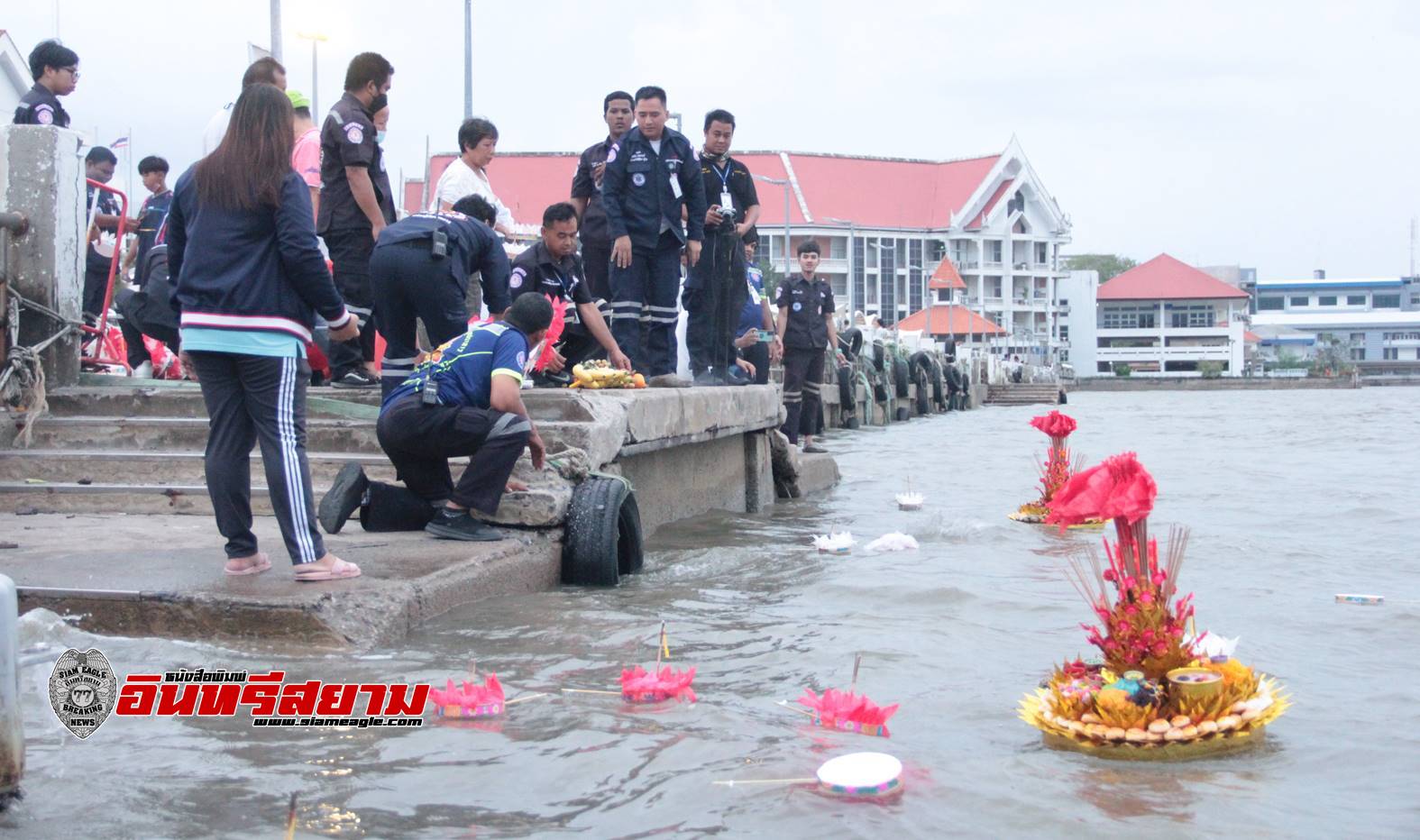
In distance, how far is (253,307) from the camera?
484 cm

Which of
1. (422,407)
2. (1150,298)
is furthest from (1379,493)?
(1150,298)

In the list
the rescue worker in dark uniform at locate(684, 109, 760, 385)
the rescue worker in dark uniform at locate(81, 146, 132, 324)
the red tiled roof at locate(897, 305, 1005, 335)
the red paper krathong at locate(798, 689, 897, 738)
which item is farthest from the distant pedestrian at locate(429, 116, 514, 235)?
the red tiled roof at locate(897, 305, 1005, 335)

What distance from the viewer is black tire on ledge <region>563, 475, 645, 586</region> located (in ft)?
20.5

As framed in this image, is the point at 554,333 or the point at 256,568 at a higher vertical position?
the point at 554,333

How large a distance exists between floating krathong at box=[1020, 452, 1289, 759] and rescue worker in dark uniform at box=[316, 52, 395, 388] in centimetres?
455

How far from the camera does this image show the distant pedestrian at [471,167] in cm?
827

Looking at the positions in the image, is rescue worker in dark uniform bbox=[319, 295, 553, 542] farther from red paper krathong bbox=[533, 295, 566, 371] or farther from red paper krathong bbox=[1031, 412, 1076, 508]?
red paper krathong bbox=[1031, 412, 1076, 508]

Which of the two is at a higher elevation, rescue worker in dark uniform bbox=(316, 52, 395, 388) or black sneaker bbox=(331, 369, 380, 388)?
rescue worker in dark uniform bbox=(316, 52, 395, 388)

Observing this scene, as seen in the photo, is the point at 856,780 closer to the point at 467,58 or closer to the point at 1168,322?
the point at 467,58

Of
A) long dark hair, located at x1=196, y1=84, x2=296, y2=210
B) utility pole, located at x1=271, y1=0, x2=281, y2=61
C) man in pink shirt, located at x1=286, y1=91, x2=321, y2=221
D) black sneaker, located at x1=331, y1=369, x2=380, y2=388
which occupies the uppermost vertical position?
utility pole, located at x1=271, y1=0, x2=281, y2=61

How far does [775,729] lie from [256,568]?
2.12 metres

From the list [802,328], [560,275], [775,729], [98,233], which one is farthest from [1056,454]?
[98,233]

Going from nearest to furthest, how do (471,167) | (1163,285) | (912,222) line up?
(471,167) → (912,222) → (1163,285)

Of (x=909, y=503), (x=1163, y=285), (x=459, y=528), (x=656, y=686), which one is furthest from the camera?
(x=1163, y=285)
